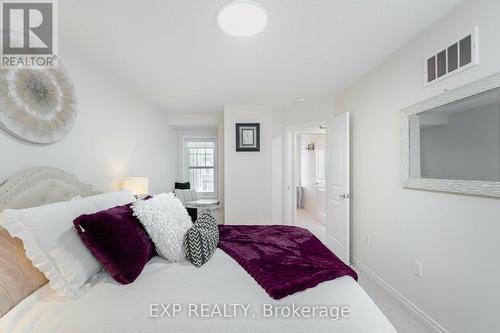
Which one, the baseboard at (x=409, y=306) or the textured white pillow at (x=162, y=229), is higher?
the textured white pillow at (x=162, y=229)

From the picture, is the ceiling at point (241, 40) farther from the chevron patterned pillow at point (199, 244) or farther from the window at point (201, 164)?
the window at point (201, 164)

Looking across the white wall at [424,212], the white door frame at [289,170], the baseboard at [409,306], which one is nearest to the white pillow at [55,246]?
the white wall at [424,212]

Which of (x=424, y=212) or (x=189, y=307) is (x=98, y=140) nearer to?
(x=189, y=307)

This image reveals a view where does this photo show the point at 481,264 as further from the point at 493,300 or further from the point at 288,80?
the point at 288,80

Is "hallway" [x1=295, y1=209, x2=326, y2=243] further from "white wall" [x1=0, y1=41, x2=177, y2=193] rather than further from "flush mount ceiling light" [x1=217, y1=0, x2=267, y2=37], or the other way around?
"flush mount ceiling light" [x1=217, y1=0, x2=267, y2=37]

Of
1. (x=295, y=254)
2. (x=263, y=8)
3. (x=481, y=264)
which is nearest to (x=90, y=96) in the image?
(x=263, y=8)

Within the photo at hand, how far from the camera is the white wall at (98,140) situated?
1639 millimetres

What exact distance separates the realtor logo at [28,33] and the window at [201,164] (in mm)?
3497

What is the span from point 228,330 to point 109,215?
0.84 meters

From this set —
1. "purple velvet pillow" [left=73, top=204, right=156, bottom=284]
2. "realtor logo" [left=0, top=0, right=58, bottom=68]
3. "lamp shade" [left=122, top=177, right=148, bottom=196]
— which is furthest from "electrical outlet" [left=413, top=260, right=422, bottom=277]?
"realtor logo" [left=0, top=0, right=58, bottom=68]

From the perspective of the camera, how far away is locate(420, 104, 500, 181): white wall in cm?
132

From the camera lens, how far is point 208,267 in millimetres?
1312

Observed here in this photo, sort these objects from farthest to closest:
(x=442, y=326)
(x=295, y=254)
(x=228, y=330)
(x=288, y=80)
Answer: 1. (x=288, y=80)
2. (x=442, y=326)
3. (x=295, y=254)
4. (x=228, y=330)

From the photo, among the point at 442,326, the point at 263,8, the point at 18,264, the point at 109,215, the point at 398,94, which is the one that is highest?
the point at 263,8
